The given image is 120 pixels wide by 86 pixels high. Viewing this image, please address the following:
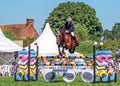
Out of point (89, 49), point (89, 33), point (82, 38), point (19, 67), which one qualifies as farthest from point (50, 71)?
point (89, 33)

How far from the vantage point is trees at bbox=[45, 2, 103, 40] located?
91.4m

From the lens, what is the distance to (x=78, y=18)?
91.4 metres

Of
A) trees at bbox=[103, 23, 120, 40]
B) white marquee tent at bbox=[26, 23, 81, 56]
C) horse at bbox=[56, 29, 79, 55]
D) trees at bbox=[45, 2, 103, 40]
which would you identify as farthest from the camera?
trees at bbox=[103, 23, 120, 40]

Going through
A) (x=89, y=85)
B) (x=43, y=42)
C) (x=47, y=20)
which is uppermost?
(x=47, y=20)

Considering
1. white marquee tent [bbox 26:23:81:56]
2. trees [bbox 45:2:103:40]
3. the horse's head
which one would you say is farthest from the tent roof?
trees [bbox 45:2:103:40]

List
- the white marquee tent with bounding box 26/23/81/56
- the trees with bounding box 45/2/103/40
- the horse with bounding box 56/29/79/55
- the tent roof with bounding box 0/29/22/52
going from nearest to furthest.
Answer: the horse with bounding box 56/29/79/55, the tent roof with bounding box 0/29/22/52, the white marquee tent with bounding box 26/23/81/56, the trees with bounding box 45/2/103/40

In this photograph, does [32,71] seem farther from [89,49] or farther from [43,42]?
[89,49]

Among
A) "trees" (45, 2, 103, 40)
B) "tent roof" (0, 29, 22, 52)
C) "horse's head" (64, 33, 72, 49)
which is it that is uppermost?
"trees" (45, 2, 103, 40)

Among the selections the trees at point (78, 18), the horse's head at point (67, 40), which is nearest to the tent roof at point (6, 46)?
the horse's head at point (67, 40)

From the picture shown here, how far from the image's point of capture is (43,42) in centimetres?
3778

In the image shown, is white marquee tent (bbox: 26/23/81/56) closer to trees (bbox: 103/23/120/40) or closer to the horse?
the horse

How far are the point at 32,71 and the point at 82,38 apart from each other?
6742 cm

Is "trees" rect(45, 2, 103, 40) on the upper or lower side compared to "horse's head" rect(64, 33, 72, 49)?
upper

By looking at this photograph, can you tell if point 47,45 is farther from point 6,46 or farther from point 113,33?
point 113,33
